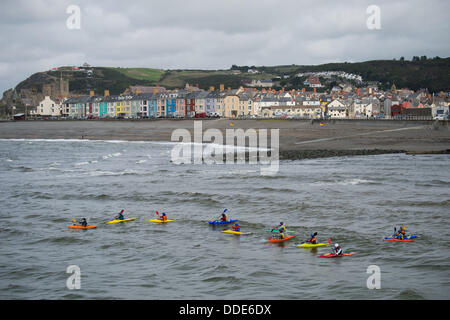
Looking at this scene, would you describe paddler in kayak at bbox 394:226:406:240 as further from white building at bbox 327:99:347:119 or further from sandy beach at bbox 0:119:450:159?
white building at bbox 327:99:347:119

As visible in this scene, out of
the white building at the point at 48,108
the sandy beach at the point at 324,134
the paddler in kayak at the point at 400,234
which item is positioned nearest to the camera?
the paddler in kayak at the point at 400,234

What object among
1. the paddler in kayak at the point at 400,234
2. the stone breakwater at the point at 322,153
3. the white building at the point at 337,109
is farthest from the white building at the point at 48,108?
the paddler in kayak at the point at 400,234

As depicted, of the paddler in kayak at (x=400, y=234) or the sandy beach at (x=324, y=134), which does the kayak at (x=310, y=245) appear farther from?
the sandy beach at (x=324, y=134)

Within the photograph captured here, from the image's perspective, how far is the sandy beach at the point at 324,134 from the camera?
56.2m

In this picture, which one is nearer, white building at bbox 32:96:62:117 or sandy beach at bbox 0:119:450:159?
sandy beach at bbox 0:119:450:159

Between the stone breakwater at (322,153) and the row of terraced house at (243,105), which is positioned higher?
the row of terraced house at (243,105)

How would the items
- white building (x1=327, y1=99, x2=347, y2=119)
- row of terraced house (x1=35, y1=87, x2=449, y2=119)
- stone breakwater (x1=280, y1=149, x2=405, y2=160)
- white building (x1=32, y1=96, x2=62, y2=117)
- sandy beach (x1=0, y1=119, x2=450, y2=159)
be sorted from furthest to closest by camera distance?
white building (x1=32, y1=96, x2=62, y2=117) < row of terraced house (x1=35, y1=87, x2=449, y2=119) < white building (x1=327, y1=99, x2=347, y2=119) < sandy beach (x1=0, y1=119, x2=450, y2=159) < stone breakwater (x1=280, y1=149, x2=405, y2=160)

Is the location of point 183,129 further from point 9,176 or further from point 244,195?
point 244,195

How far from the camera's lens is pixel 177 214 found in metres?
27.3

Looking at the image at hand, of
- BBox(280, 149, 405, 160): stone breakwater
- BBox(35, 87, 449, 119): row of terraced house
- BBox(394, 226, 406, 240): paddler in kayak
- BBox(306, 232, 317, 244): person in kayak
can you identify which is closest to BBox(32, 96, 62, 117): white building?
BBox(35, 87, 449, 119): row of terraced house

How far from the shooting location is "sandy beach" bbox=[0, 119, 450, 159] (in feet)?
185

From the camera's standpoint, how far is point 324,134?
2886 inches

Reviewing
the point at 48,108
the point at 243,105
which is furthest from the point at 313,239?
the point at 48,108

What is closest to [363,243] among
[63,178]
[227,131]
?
[63,178]
